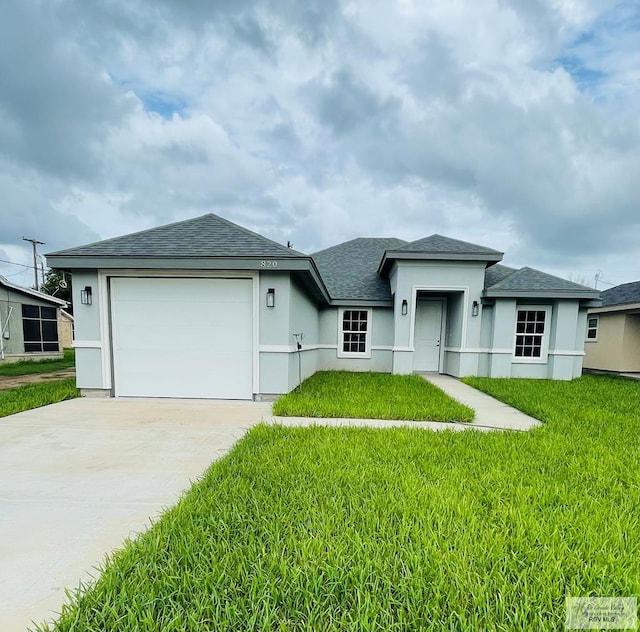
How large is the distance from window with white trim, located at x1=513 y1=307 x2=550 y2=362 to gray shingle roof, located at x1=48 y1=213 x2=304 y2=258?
783cm

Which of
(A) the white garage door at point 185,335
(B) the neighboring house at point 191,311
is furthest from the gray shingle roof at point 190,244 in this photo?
(A) the white garage door at point 185,335

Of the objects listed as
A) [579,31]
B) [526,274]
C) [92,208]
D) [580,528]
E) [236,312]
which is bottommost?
[580,528]

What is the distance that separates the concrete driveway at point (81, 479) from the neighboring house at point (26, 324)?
12118 millimetres

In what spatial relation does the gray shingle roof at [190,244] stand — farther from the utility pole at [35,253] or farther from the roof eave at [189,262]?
the utility pole at [35,253]

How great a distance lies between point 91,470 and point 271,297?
3704mm

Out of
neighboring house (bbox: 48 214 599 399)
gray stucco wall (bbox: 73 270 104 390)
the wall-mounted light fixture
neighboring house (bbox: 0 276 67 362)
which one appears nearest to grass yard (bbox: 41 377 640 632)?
neighboring house (bbox: 48 214 599 399)

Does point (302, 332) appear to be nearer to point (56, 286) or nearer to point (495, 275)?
point (495, 275)

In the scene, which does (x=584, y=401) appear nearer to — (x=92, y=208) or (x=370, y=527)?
(x=370, y=527)

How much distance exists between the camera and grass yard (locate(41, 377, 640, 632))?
1443mm

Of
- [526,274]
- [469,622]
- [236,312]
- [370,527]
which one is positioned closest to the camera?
A: [469,622]

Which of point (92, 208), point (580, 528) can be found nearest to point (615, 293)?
point (580, 528)

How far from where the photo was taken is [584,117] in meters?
12.3

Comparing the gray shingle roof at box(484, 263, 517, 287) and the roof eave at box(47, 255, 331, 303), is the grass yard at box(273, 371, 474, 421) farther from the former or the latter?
the gray shingle roof at box(484, 263, 517, 287)

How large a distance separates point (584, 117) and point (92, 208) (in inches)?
909
